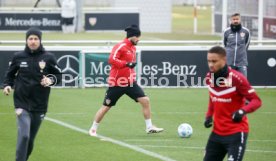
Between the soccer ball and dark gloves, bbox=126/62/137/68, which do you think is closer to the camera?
the soccer ball

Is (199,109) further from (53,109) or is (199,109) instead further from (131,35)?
(131,35)

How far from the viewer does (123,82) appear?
1678 cm

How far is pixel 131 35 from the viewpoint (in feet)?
54.7

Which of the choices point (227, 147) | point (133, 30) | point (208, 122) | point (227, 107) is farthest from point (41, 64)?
point (133, 30)

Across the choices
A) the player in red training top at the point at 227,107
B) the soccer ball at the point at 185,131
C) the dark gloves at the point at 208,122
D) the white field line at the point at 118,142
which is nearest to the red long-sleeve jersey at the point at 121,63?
the white field line at the point at 118,142

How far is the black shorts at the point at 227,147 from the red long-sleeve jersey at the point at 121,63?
6432 millimetres

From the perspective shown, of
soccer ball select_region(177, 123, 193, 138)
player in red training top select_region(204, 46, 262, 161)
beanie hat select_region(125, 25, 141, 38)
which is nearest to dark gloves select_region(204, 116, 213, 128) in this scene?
player in red training top select_region(204, 46, 262, 161)

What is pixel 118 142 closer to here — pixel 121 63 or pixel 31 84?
pixel 121 63

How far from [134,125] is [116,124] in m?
0.44

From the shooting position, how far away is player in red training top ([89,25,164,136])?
16.7 metres

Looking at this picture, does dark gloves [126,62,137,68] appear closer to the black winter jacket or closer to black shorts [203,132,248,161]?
the black winter jacket

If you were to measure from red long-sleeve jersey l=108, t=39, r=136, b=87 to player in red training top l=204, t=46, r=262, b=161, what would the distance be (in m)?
6.22

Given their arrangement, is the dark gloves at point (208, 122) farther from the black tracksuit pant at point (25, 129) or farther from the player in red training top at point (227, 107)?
the black tracksuit pant at point (25, 129)

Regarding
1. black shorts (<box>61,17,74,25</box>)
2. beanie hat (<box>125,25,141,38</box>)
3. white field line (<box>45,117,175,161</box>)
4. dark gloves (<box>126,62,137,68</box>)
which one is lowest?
white field line (<box>45,117,175,161</box>)
